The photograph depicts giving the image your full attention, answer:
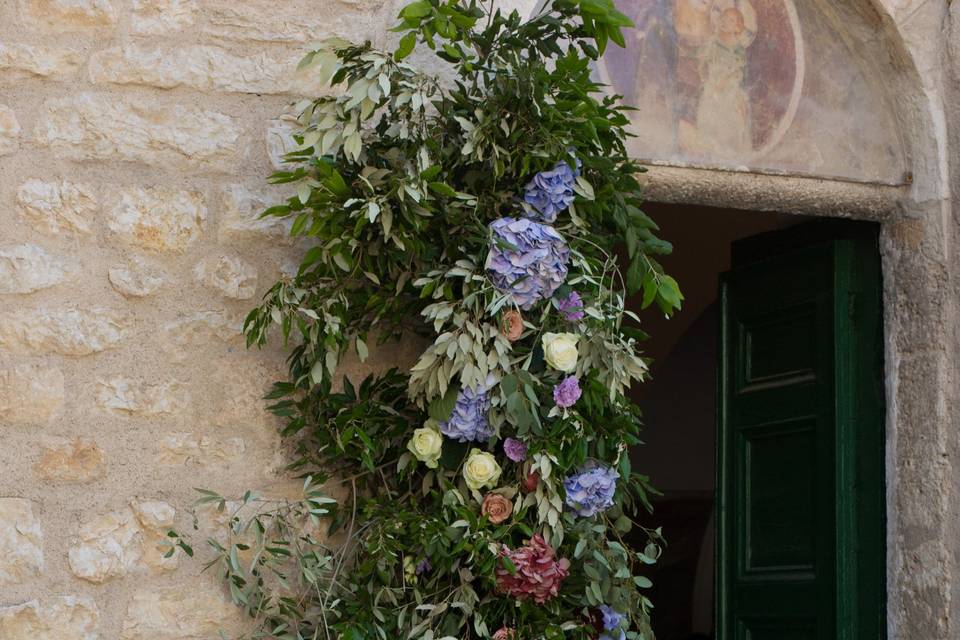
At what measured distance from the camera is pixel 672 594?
6484 mm

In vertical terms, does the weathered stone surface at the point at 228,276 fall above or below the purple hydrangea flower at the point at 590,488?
above

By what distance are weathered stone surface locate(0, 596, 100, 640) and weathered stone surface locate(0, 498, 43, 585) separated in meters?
0.06

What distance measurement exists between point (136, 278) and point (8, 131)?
404mm

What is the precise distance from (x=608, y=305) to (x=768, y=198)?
3.04ft

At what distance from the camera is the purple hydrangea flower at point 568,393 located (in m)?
2.71

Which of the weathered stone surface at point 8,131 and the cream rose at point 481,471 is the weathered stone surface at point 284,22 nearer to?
the weathered stone surface at point 8,131

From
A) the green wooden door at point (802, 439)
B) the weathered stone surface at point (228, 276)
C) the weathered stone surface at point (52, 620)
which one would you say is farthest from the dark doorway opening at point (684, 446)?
the weathered stone surface at point (52, 620)

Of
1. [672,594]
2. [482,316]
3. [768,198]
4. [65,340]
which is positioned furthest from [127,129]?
[672,594]

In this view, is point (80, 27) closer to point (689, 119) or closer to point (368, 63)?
point (368, 63)

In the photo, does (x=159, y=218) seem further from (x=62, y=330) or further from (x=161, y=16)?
(x=161, y=16)

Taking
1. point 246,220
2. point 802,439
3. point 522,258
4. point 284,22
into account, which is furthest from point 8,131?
point 802,439

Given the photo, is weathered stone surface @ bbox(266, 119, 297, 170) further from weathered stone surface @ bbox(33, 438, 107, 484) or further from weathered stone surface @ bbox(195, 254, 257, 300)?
weathered stone surface @ bbox(33, 438, 107, 484)

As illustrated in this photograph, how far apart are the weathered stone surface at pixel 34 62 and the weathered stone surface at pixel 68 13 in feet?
0.18

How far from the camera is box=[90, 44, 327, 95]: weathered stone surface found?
2.98m
